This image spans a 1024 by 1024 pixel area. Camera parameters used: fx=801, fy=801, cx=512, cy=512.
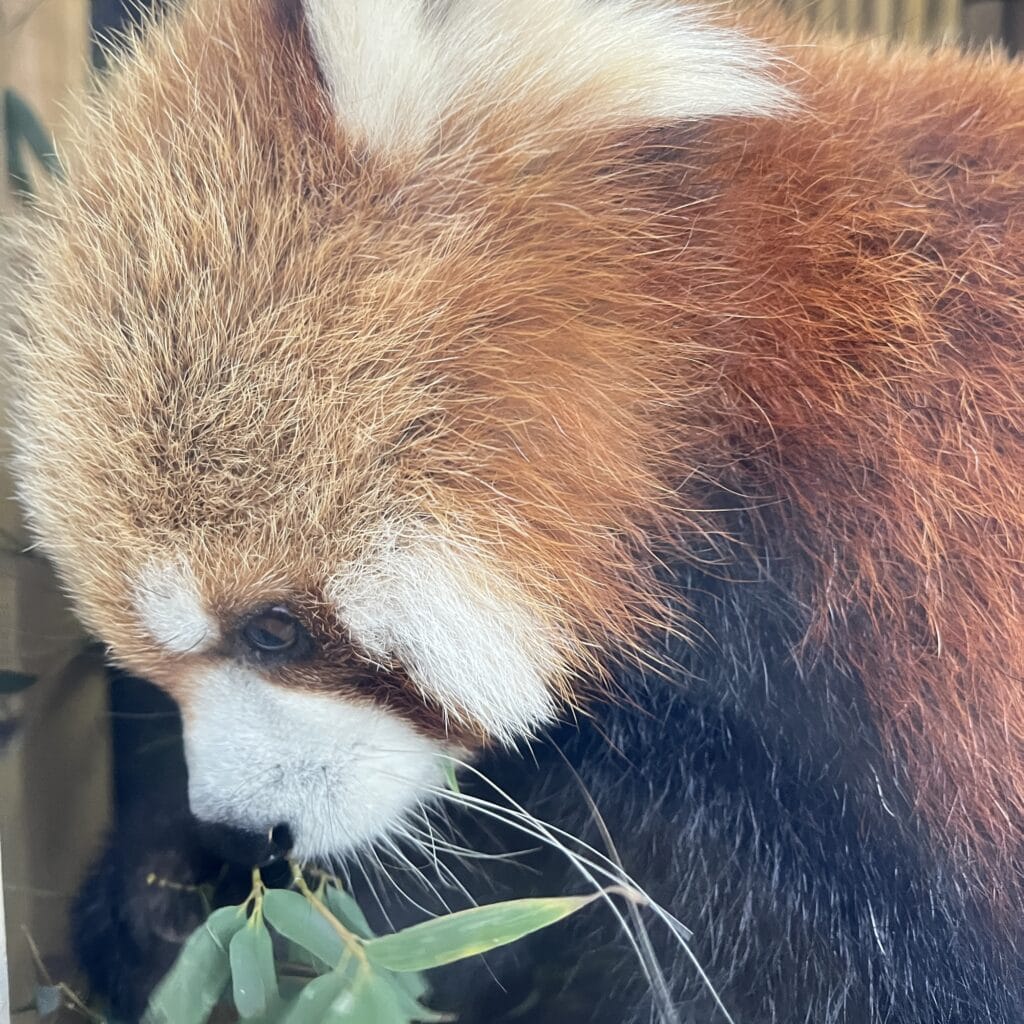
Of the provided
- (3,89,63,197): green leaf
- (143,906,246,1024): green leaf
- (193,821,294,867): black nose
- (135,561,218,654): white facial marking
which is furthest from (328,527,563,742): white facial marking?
(3,89,63,197): green leaf

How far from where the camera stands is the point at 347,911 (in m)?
0.79

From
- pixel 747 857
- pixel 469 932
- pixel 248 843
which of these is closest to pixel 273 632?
pixel 248 843

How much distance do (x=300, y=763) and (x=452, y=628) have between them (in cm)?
23

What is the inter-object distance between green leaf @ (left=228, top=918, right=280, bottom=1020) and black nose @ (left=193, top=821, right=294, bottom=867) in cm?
6

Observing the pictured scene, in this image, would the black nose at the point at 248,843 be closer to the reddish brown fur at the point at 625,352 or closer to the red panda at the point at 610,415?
the red panda at the point at 610,415

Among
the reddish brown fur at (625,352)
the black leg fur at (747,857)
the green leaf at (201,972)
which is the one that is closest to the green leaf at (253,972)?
the green leaf at (201,972)

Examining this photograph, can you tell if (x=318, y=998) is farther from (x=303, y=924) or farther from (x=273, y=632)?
(x=273, y=632)

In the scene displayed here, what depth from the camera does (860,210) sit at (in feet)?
2.24

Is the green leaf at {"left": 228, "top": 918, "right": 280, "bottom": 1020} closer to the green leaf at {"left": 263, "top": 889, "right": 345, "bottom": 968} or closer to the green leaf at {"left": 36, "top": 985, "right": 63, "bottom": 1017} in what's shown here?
the green leaf at {"left": 263, "top": 889, "right": 345, "bottom": 968}

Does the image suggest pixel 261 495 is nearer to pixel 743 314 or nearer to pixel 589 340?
pixel 589 340

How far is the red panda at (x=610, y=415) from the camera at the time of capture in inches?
25.7

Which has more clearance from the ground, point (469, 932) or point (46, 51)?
point (46, 51)

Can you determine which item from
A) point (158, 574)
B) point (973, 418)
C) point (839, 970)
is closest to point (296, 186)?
point (158, 574)

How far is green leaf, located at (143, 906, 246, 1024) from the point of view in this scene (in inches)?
31.8
